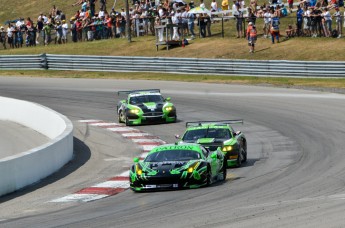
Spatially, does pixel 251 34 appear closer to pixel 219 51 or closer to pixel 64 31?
pixel 219 51

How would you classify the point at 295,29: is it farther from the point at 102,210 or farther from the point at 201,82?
the point at 102,210

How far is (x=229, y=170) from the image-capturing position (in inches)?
886

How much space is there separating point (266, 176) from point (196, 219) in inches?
243

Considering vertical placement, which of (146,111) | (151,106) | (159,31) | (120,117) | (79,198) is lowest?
(120,117)

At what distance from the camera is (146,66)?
4831 centimetres

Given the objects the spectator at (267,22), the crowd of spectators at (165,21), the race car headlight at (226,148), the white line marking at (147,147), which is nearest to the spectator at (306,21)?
the crowd of spectators at (165,21)

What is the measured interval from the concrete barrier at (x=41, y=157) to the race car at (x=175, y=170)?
257 cm

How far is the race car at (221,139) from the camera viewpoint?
22609 millimetres

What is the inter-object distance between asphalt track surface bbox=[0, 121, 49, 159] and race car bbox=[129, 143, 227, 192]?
27.8ft

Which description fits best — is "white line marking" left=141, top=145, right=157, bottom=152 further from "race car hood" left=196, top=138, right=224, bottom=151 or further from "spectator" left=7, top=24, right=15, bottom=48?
"spectator" left=7, top=24, right=15, bottom=48

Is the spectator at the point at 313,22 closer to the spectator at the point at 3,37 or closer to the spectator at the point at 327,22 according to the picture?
→ the spectator at the point at 327,22

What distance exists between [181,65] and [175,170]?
2778 cm

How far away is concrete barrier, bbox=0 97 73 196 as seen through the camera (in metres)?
19.5

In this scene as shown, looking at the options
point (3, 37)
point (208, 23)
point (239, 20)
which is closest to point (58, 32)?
point (3, 37)
